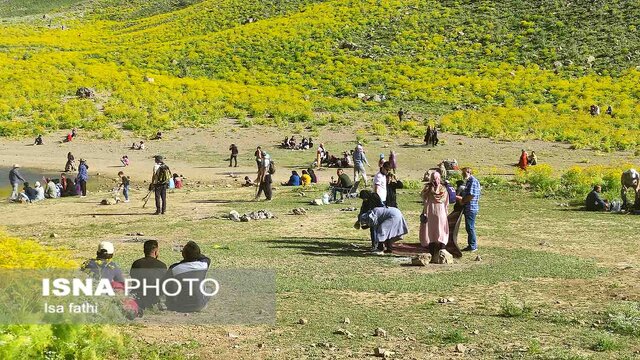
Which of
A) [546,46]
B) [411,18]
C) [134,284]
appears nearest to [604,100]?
[546,46]

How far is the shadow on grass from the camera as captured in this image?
1550 cm

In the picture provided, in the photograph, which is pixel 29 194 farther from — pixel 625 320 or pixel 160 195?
pixel 625 320

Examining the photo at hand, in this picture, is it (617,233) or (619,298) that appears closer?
(619,298)

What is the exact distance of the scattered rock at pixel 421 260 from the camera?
1405 centimetres

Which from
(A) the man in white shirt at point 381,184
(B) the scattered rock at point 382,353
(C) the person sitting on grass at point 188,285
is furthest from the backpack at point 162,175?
(B) the scattered rock at point 382,353

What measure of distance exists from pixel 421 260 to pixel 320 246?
2.93 m

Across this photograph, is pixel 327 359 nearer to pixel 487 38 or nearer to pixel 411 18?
pixel 487 38

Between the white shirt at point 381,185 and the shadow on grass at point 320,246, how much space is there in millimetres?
1217

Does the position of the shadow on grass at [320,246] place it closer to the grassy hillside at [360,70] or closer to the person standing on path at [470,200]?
the person standing on path at [470,200]

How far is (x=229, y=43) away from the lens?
80625mm

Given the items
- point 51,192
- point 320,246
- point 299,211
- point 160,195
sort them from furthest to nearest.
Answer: point 51,192
point 160,195
point 299,211
point 320,246

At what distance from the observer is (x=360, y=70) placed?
2778 inches

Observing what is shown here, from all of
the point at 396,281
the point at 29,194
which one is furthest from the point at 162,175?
the point at 396,281

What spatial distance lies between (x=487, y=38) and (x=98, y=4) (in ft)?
327
